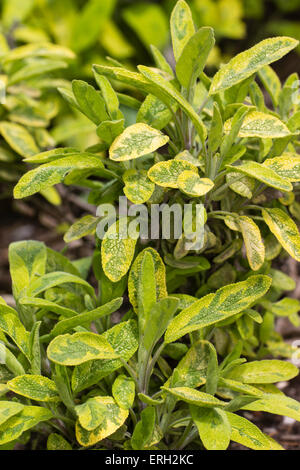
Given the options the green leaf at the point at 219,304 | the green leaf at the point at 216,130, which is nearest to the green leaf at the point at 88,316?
the green leaf at the point at 219,304

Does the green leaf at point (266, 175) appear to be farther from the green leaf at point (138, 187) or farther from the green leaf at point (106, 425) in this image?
the green leaf at point (106, 425)

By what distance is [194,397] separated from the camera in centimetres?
79

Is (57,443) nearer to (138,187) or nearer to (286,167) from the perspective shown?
(138,187)

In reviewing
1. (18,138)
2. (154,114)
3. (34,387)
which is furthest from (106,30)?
(34,387)

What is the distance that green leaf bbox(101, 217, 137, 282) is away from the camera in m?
0.85

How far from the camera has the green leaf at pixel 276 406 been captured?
884mm

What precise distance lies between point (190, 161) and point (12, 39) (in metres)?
1.45

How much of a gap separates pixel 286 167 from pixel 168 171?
20 centimetres

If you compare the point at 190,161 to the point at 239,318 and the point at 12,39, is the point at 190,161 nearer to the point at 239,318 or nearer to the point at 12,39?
the point at 239,318

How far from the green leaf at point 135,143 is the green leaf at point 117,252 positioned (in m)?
0.14

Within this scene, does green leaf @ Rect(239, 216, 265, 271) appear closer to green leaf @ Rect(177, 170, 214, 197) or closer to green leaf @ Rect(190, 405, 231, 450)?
green leaf @ Rect(177, 170, 214, 197)

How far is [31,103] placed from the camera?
173 cm

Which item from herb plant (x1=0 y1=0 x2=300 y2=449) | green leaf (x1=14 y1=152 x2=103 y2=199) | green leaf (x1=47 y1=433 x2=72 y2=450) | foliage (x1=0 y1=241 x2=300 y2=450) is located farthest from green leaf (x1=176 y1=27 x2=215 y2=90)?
green leaf (x1=47 y1=433 x2=72 y2=450)
